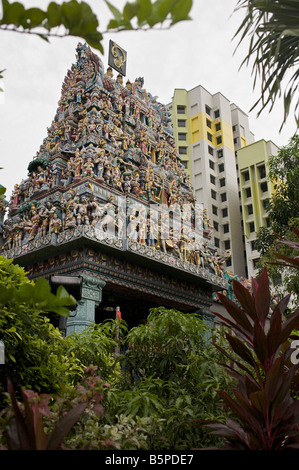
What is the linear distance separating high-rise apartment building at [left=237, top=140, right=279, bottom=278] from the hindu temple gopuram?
16.0m

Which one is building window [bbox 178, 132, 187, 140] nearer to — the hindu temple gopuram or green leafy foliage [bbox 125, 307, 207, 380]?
the hindu temple gopuram

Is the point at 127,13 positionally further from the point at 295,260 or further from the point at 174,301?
the point at 174,301

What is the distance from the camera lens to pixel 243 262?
36562mm

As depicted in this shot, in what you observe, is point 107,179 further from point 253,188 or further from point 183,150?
point 183,150

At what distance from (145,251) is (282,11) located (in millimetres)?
9731

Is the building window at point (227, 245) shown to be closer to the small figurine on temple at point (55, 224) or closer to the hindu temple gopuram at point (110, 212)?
the hindu temple gopuram at point (110, 212)

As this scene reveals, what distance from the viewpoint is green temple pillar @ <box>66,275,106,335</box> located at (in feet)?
39.8

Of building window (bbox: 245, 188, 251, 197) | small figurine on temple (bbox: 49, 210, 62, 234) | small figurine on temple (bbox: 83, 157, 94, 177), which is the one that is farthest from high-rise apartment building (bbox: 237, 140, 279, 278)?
small figurine on temple (bbox: 49, 210, 62, 234)

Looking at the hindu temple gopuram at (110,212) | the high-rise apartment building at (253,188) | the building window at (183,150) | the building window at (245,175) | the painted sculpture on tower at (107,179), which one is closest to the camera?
the hindu temple gopuram at (110,212)

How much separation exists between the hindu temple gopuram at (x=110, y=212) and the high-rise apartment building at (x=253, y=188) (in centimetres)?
1600

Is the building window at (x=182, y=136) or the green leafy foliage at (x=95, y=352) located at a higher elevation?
the building window at (x=182, y=136)

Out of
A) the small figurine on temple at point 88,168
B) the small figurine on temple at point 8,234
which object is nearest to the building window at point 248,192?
the small figurine on temple at point 88,168

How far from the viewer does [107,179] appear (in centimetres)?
1530

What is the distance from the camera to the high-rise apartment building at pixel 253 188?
34.3m
